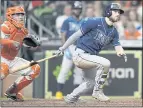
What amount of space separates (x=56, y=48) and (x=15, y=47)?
439cm

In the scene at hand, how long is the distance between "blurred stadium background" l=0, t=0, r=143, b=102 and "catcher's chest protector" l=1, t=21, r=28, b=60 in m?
2.74

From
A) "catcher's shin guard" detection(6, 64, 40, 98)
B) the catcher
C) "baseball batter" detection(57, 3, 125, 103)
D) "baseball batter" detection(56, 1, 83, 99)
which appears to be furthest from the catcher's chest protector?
"baseball batter" detection(56, 1, 83, 99)

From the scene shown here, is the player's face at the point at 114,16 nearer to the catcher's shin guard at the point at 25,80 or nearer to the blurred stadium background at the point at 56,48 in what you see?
the catcher's shin guard at the point at 25,80

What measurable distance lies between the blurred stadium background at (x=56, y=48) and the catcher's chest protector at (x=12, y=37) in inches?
108

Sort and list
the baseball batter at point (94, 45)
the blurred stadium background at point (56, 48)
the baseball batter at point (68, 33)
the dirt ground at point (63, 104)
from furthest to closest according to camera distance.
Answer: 1. the blurred stadium background at point (56, 48)
2. the baseball batter at point (68, 33)
3. the baseball batter at point (94, 45)
4. the dirt ground at point (63, 104)

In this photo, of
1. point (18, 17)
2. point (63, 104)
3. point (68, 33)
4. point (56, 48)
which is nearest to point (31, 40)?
point (18, 17)

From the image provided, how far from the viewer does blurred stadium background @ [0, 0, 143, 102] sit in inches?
566

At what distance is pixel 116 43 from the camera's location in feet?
35.2

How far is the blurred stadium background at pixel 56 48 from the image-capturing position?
47.2 feet

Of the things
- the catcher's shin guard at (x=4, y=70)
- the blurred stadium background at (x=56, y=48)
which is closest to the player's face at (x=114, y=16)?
the catcher's shin guard at (x=4, y=70)

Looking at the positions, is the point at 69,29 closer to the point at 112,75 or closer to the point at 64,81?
the point at 64,81

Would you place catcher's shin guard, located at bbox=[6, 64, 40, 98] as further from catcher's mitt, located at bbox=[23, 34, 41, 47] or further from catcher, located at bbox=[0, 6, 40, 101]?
catcher's mitt, located at bbox=[23, 34, 41, 47]

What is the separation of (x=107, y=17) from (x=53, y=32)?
5.70 m

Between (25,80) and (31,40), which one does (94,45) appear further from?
(25,80)
